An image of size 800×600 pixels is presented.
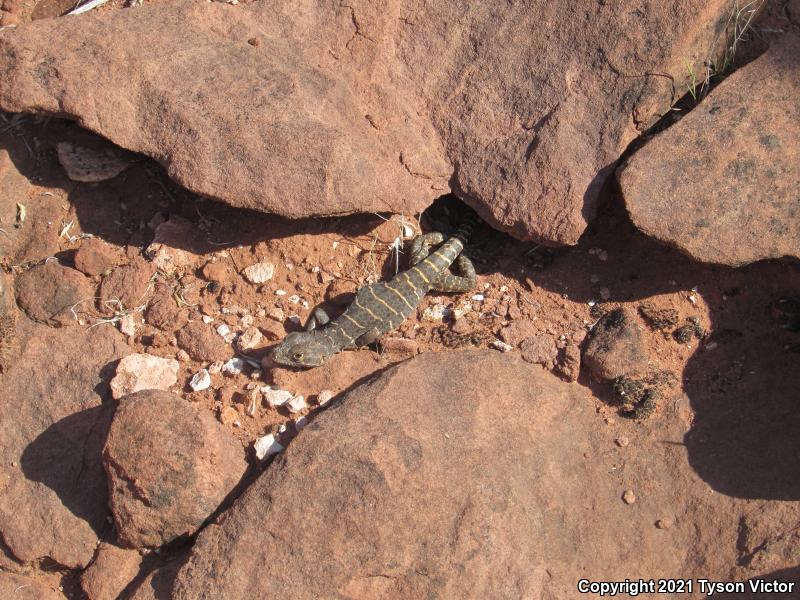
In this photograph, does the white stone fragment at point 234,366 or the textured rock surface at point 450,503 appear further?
the white stone fragment at point 234,366

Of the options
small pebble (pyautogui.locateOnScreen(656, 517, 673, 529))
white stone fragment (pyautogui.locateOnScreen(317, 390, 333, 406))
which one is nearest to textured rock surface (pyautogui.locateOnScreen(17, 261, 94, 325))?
white stone fragment (pyautogui.locateOnScreen(317, 390, 333, 406))

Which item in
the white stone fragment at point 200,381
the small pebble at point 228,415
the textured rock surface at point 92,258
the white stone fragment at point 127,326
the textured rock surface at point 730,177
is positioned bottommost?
the small pebble at point 228,415

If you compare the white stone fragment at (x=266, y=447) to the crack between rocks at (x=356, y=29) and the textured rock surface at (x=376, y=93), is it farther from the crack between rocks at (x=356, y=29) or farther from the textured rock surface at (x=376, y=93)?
the crack between rocks at (x=356, y=29)

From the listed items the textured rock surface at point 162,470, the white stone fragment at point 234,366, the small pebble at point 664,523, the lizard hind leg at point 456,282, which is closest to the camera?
the textured rock surface at point 162,470

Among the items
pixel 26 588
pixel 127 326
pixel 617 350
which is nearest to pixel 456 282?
pixel 617 350

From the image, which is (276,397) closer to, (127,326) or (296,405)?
(296,405)

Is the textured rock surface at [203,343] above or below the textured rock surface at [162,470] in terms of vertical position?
above

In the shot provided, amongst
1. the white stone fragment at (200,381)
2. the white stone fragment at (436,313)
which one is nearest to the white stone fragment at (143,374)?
the white stone fragment at (200,381)
